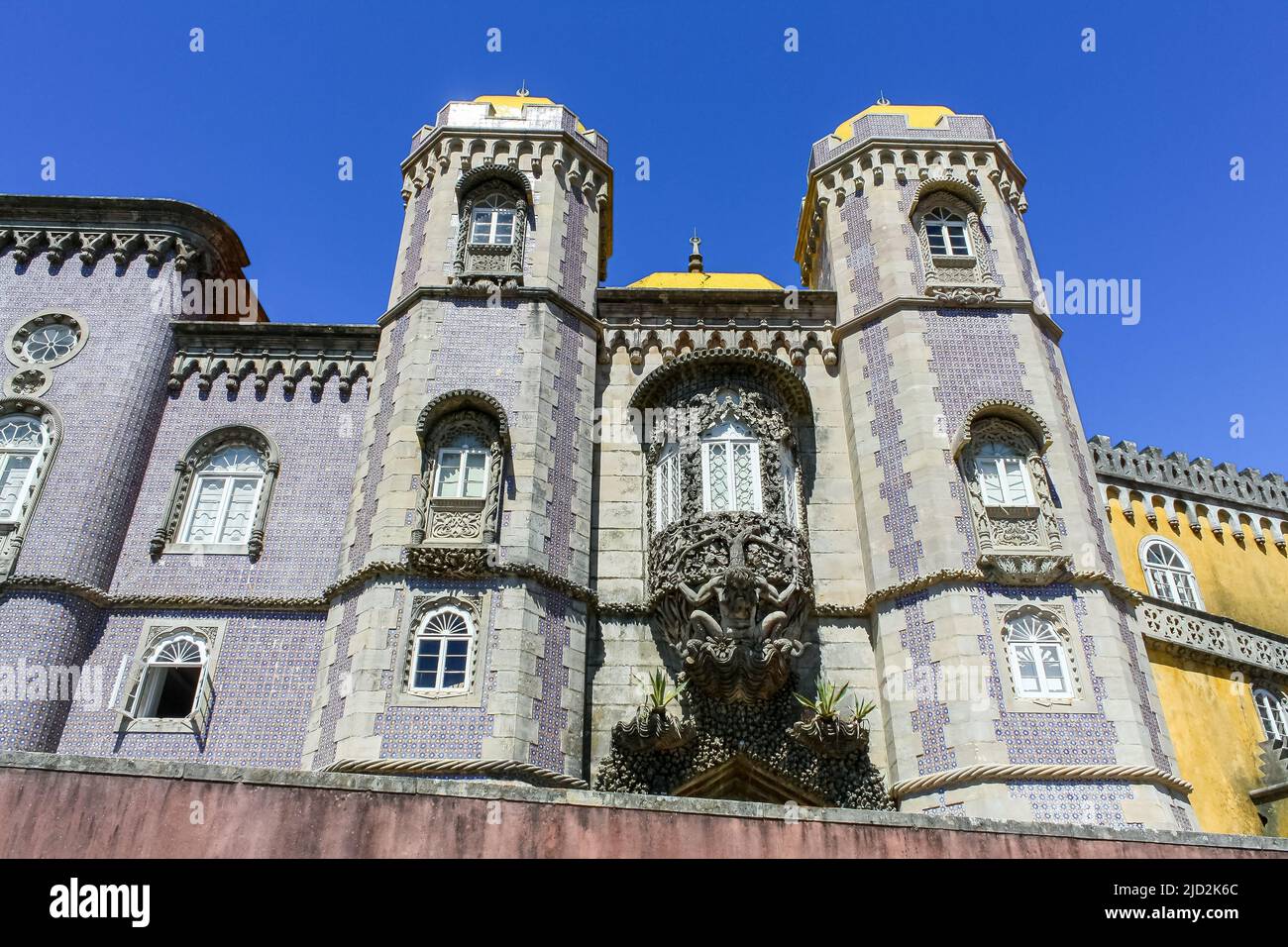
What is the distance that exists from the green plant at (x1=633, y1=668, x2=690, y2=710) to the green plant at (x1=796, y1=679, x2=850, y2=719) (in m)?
1.97

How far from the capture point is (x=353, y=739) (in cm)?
1445

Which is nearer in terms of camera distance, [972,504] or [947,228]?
[972,504]

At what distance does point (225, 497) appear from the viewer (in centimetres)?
1869

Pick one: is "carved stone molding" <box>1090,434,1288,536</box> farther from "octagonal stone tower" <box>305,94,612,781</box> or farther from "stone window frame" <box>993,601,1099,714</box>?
"octagonal stone tower" <box>305,94,612,781</box>

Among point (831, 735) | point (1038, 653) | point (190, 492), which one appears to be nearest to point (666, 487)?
point (831, 735)

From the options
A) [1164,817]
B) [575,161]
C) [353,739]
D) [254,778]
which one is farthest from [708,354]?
[254,778]

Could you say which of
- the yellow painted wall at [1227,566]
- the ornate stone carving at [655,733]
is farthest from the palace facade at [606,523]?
the yellow painted wall at [1227,566]

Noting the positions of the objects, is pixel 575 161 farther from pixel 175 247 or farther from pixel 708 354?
pixel 175 247

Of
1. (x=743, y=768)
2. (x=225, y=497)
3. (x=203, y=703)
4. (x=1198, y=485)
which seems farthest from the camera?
(x=1198, y=485)

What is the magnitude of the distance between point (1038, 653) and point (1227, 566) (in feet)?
35.9

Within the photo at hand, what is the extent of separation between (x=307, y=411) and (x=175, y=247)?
4.92m

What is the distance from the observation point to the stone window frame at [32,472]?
55.6 ft

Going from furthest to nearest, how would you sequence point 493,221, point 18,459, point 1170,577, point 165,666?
point 1170,577, point 493,221, point 18,459, point 165,666

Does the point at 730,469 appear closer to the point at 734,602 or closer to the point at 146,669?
the point at 734,602
